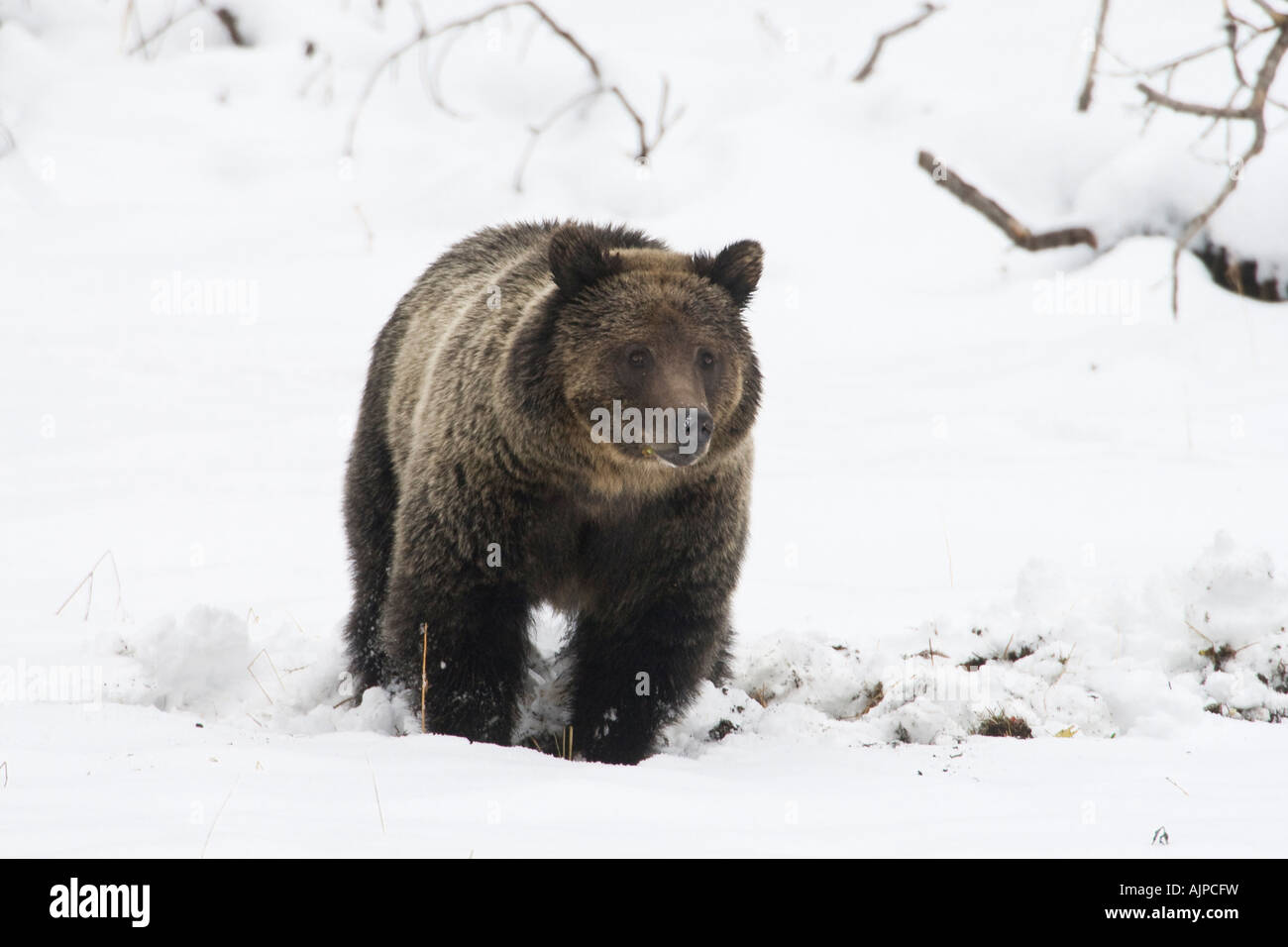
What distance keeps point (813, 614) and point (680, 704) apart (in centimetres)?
185

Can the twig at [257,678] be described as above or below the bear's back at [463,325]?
below

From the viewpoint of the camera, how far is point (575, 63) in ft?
51.8

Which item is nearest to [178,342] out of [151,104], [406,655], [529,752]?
[151,104]

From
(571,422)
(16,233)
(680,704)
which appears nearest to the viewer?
(571,422)

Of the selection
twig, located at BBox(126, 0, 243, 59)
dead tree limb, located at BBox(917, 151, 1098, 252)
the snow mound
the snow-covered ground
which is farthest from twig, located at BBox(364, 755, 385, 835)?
twig, located at BBox(126, 0, 243, 59)

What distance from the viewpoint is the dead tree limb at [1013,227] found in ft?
40.1

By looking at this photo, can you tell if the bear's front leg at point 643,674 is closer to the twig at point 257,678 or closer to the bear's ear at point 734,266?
the bear's ear at point 734,266

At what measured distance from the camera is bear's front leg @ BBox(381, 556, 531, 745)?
16.1 ft

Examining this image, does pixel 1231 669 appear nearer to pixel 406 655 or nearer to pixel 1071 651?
pixel 1071 651

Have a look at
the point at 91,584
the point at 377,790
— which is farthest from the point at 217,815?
the point at 91,584

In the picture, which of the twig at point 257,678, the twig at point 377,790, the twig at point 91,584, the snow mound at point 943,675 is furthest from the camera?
the twig at point 91,584

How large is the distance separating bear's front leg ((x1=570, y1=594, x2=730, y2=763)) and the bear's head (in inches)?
25.5

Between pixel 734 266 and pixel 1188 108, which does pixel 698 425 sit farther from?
pixel 1188 108

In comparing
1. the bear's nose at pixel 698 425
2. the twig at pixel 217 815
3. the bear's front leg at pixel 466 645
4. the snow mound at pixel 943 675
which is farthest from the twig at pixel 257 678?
the bear's nose at pixel 698 425
